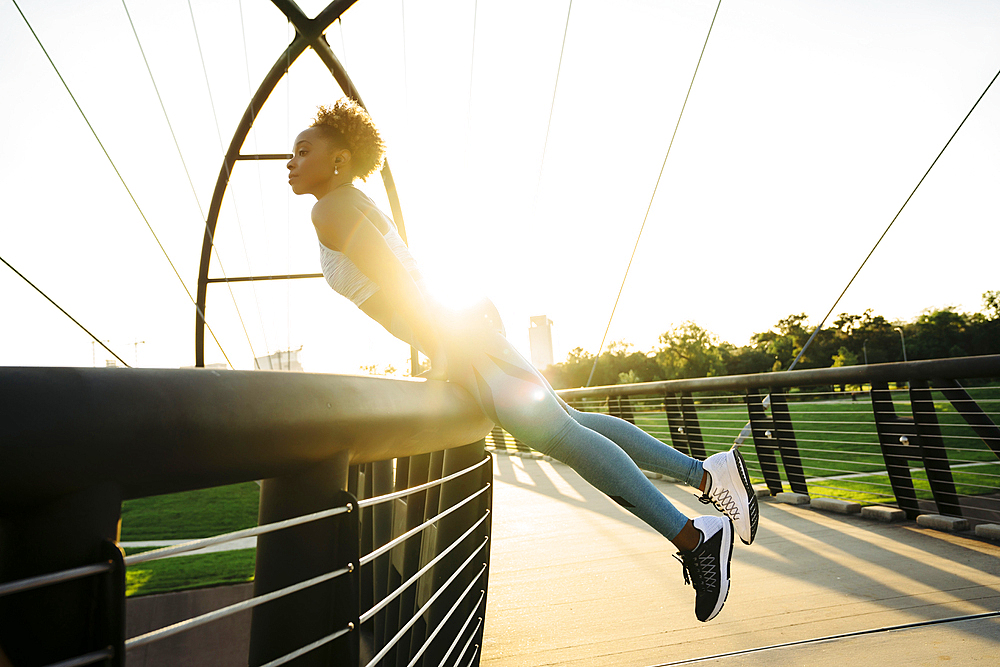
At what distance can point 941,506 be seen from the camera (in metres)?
3.06

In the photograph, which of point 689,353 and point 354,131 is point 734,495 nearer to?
point 354,131

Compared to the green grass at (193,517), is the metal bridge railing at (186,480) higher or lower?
higher

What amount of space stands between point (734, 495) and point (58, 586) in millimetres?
1730

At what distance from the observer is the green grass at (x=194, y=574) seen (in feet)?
16.2

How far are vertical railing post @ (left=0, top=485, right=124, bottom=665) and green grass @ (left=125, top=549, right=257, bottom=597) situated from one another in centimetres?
485

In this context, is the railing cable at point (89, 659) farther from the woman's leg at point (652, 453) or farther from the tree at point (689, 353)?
the tree at point (689, 353)

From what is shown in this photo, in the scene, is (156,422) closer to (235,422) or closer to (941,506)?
(235,422)

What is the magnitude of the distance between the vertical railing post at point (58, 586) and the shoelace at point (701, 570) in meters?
1.35

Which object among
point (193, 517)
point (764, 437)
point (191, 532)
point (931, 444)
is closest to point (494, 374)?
point (931, 444)

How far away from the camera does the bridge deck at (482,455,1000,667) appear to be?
1708 mm

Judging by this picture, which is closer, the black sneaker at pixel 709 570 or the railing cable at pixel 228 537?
the railing cable at pixel 228 537

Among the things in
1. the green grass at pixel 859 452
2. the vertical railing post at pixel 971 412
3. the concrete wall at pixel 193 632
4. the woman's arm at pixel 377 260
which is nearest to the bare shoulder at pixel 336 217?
the woman's arm at pixel 377 260

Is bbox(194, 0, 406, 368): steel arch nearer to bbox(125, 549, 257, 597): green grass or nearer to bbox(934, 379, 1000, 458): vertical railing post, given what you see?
bbox(125, 549, 257, 597): green grass

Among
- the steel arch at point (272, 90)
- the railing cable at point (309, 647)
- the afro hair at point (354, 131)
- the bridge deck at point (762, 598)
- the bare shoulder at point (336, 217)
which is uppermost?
the steel arch at point (272, 90)
